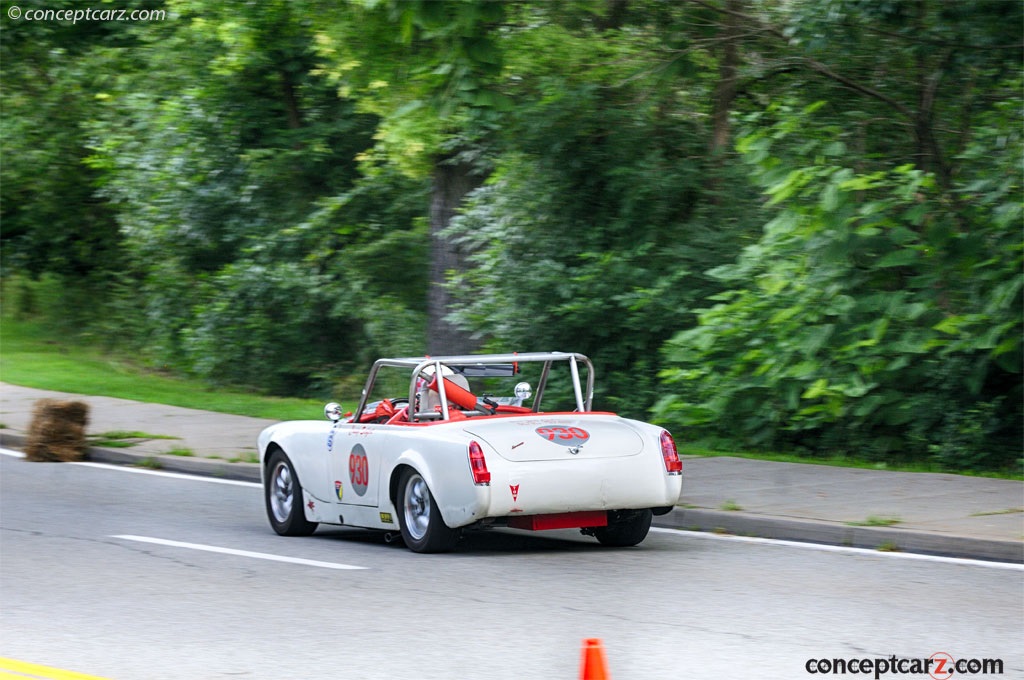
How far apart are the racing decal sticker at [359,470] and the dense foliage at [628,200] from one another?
5.63m

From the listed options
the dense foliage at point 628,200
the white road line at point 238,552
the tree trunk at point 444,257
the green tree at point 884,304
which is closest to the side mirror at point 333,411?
the white road line at point 238,552

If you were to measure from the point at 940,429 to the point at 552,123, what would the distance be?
5915 mm

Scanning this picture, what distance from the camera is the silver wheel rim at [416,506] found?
9891 millimetres

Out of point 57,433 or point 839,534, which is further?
point 57,433

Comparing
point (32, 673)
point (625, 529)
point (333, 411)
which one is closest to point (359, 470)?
point (333, 411)

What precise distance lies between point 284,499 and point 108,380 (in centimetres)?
1292

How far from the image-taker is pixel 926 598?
8227 mm

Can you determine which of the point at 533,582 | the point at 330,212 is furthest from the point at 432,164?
the point at 533,582

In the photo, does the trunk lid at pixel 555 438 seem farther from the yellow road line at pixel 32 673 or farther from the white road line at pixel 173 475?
the white road line at pixel 173 475

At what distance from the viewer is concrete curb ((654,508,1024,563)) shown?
31.8 feet

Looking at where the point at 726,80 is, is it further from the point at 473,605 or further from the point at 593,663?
the point at 593,663

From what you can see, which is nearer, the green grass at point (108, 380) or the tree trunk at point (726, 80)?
the tree trunk at point (726, 80)

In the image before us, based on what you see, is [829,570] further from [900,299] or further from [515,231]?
[515,231]

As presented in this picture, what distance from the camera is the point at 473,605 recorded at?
8086 mm
